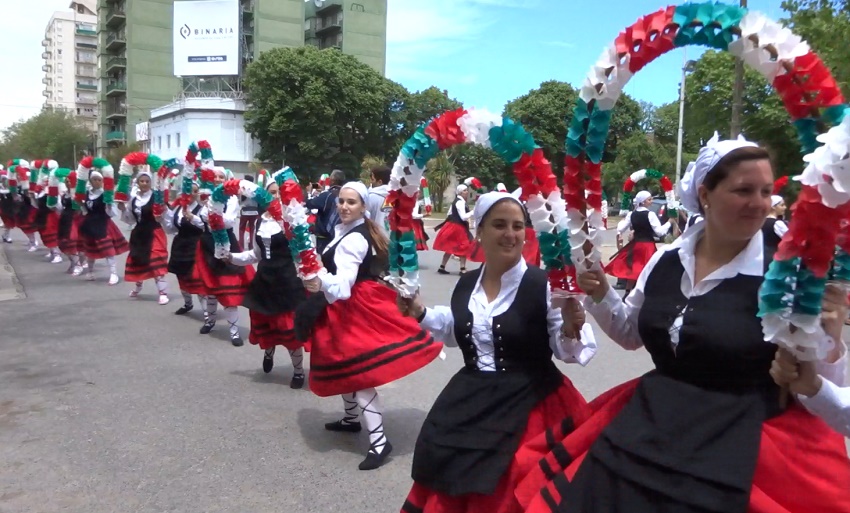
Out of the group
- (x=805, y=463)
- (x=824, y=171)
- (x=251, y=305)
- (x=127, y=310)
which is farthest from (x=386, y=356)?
(x=127, y=310)

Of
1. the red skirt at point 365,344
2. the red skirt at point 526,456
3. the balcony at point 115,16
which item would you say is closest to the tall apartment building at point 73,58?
the balcony at point 115,16

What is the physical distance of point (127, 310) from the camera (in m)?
9.96

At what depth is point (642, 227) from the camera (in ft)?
34.7

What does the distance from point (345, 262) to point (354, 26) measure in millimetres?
58316

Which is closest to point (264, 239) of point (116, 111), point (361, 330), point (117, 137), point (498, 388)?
point (361, 330)

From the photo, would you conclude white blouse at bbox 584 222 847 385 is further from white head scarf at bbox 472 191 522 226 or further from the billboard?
the billboard

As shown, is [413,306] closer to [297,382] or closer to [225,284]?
[297,382]

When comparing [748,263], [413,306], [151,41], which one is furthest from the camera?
[151,41]

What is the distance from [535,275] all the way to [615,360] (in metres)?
4.36

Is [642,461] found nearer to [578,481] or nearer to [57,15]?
[578,481]

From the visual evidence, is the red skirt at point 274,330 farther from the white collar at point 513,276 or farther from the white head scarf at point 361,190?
the white collar at point 513,276

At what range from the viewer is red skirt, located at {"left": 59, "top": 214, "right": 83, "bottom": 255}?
42.3ft

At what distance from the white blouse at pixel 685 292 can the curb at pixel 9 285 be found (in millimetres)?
10725

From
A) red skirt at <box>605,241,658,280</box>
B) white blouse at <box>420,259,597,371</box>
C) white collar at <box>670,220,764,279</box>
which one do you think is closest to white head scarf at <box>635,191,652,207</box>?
red skirt at <box>605,241,658,280</box>
